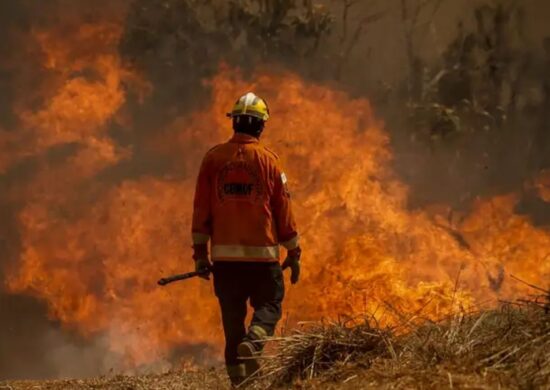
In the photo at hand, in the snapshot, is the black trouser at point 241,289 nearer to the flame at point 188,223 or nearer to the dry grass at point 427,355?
the dry grass at point 427,355

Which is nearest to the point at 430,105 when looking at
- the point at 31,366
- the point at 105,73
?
the point at 105,73

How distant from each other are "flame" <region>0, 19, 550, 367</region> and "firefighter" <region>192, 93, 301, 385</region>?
293cm

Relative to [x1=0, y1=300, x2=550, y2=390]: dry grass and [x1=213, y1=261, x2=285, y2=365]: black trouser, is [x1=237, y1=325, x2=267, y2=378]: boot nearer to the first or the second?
[x1=0, y1=300, x2=550, y2=390]: dry grass

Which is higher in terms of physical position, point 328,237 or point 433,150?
point 433,150

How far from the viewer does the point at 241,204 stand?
16.3ft

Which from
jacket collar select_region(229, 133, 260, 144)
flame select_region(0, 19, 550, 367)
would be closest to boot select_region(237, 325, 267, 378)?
jacket collar select_region(229, 133, 260, 144)

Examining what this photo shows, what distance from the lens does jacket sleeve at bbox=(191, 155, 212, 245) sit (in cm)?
503

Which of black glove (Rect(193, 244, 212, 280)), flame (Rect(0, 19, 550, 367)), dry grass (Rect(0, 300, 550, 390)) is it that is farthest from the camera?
flame (Rect(0, 19, 550, 367))

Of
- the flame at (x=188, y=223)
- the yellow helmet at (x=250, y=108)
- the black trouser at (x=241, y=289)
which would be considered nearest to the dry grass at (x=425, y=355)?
the black trouser at (x=241, y=289)

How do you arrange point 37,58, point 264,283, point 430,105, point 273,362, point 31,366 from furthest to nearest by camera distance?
1. point 430,105
2. point 37,58
3. point 31,366
4. point 264,283
5. point 273,362

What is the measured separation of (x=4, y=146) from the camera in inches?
338

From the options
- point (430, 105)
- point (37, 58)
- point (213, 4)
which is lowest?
point (430, 105)

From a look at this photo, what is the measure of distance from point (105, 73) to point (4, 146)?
146 cm

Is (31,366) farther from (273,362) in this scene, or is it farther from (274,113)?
(273,362)
